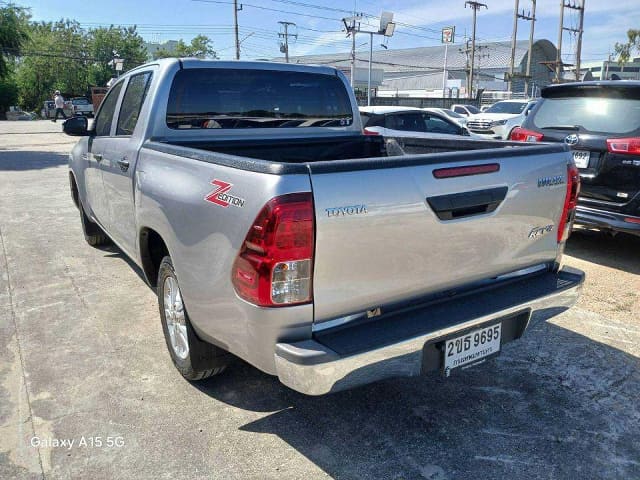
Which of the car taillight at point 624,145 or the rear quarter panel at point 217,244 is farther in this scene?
the car taillight at point 624,145

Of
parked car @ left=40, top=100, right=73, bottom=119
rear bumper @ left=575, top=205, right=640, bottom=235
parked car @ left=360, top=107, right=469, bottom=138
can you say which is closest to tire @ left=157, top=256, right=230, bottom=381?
rear bumper @ left=575, top=205, right=640, bottom=235

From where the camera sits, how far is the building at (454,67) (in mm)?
63094

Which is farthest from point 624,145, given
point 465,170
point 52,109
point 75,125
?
point 52,109

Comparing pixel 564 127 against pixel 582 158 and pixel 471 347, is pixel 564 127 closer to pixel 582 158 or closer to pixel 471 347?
pixel 582 158

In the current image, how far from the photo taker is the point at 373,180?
2268mm

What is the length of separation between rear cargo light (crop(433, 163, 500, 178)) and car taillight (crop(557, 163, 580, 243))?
2.05ft

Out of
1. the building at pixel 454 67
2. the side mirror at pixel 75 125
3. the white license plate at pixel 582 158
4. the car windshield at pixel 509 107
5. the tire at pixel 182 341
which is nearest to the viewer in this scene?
the tire at pixel 182 341

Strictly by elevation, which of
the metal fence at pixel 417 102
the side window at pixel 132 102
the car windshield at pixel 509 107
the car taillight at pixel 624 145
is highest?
the metal fence at pixel 417 102

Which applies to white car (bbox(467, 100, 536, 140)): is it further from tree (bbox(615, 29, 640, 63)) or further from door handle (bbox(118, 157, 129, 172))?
tree (bbox(615, 29, 640, 63))

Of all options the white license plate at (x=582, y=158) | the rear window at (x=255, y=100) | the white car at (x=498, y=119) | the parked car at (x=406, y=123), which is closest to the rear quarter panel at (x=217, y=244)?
the rear window at (x=255, y=100)

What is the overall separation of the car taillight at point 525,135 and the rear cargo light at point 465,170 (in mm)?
4035

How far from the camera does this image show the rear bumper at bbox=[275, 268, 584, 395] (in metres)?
2.18

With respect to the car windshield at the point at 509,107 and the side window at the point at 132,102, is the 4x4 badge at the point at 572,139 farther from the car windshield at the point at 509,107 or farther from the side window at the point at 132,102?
the car windshield at the point at 509,107

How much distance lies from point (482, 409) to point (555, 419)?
383 millimetres
